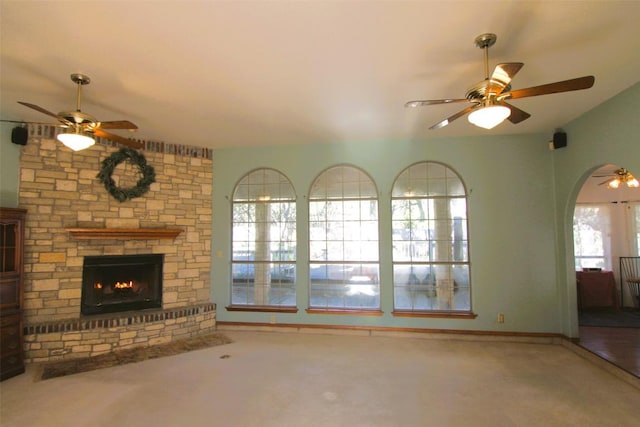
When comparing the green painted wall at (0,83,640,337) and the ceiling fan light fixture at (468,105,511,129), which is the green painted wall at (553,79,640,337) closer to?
the green painted wall at (0,83,640,337)

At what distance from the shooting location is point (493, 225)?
4750mm

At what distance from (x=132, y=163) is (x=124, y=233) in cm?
107

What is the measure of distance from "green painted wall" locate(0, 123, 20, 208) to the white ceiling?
0.24 m

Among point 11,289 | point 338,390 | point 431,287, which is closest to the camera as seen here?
point 338,390

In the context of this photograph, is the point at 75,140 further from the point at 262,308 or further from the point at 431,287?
the point at 431,287

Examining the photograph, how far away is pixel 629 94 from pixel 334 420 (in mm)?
4187

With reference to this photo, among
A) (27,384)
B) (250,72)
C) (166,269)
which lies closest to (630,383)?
(250,72)

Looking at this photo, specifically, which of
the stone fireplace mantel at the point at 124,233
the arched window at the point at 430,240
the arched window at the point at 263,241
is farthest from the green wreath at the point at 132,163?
the arched window at the point at 430,240

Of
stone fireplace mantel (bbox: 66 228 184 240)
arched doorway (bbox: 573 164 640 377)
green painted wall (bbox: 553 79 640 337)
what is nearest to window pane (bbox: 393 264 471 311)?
green painted wall (bbox: 553 79 640 337)

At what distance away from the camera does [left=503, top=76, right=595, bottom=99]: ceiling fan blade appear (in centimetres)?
212

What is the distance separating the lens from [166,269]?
493 centimetres

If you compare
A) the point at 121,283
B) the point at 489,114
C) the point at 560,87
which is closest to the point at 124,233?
the point at 121,283

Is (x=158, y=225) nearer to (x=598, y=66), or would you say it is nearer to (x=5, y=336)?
(x=5, y=336)

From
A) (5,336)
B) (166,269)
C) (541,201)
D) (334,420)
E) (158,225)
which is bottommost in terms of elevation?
(334,420)
